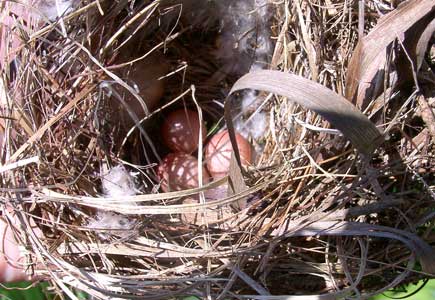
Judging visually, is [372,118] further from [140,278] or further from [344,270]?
[140,278]

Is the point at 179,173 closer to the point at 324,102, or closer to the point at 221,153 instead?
the point at 221,153

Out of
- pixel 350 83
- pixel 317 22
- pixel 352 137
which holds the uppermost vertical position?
pixel 317 22

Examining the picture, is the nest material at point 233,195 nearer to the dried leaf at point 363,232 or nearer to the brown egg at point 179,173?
the dried leaf at point 363,232

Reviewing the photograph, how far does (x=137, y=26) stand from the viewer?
95 centimetres

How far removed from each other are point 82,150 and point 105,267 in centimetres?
20

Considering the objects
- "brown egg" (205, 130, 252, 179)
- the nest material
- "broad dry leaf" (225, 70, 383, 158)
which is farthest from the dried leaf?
"brown egg" (205, 130, 252, 179)

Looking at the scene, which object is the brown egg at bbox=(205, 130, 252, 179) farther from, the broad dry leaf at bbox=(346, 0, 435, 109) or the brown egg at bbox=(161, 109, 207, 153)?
the broad dry leaf at bbox=(346, 0, 435, 109)

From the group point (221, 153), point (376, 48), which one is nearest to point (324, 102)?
point (376, 48)

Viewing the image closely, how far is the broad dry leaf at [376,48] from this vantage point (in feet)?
2.35

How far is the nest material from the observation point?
30.8 inches

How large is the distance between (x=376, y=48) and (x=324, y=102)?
13 centimetres

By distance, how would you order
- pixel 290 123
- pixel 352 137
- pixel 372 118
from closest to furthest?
1. pixel 352 137
2. pixel 372 118
3. pixel 290 123

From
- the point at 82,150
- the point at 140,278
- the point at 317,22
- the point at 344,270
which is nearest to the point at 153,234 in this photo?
the point at 140,278

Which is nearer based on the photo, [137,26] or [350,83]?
[350,83]
